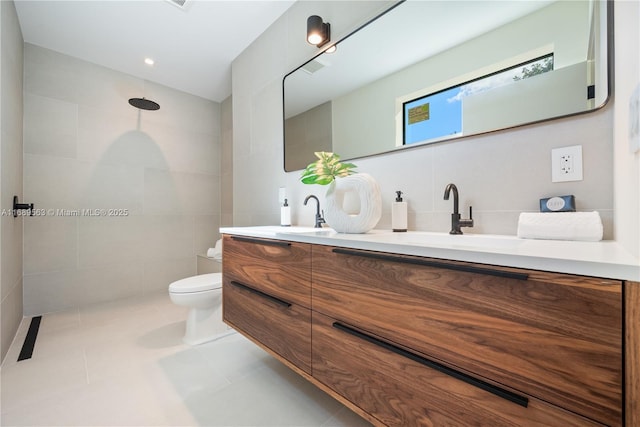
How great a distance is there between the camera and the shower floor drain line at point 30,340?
1.63m

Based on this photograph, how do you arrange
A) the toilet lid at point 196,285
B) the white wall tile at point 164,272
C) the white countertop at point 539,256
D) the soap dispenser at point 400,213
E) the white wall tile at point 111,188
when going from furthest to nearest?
the white wall tile at point 164,272 < the white wall tile at point 111,188 < the toilet lid at point 196,285 < the soap dispenser at point 400,213 < the white countertop at point 539,256

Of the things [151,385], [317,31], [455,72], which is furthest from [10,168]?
[455,72]

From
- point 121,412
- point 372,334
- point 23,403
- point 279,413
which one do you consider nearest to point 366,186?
point 372,334

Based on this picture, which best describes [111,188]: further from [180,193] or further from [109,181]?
[180,193]

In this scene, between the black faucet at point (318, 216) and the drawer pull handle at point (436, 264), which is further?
the black faucet at point (318, 216)

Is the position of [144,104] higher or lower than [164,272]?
higher

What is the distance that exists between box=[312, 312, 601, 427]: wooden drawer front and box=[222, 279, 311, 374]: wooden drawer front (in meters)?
0.07

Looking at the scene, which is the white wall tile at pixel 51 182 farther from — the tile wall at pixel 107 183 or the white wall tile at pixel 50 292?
the white wall tile at pixel 50 292

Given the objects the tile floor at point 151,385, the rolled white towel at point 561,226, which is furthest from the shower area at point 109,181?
the rolled white towel at point 561,226

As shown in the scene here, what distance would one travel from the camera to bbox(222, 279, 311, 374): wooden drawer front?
1064 mm

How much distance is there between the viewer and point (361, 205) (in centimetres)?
111

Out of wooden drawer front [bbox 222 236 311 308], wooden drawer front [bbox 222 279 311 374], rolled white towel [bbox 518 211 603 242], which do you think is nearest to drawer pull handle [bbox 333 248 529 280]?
wooden drawer front [bbox 222 236 311 308]

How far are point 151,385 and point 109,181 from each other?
2183 mm

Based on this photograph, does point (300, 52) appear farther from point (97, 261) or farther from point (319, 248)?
point (97, 261)
